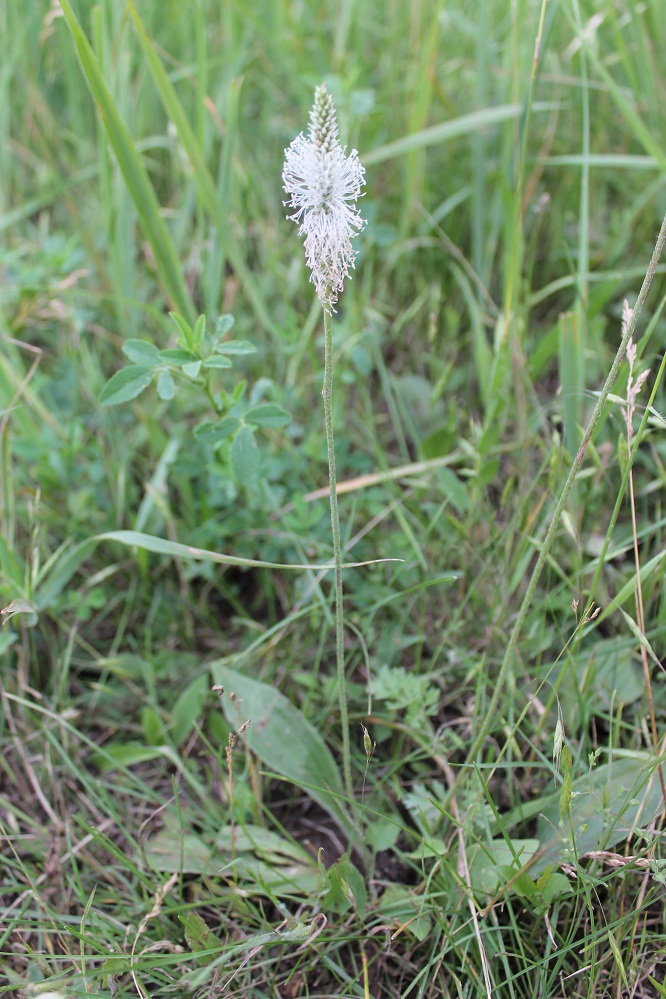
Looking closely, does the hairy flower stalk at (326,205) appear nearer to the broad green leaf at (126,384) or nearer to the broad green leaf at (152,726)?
the broad green leaf at (126,384)

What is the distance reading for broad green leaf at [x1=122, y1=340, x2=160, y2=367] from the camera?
4.89 ft

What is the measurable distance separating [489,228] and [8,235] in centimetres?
156

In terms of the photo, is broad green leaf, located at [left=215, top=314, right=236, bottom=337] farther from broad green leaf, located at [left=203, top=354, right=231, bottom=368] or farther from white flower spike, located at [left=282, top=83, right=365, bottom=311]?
white flower spike, located at [left=282, top=83, right=365, bottom=311]

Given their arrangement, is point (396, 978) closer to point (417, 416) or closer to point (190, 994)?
point (190, 994)

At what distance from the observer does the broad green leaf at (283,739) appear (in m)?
1.48

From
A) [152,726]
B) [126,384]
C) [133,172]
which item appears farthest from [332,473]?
[133,172]

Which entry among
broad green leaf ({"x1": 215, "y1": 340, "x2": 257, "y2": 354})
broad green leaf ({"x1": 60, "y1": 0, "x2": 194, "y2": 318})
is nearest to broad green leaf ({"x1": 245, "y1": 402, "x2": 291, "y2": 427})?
broad green leaf ({"x1": 215, "y1": 340, "x2": 257, "y2": 354})

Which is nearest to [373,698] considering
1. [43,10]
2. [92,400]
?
[92,400]

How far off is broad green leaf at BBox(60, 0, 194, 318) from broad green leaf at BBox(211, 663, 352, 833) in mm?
936

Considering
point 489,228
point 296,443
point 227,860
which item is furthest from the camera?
point 489,228

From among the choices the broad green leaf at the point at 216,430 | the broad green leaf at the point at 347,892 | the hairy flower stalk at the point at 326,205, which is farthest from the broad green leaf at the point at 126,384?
the broad green leaf at the point at 347,892

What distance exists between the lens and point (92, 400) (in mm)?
2197

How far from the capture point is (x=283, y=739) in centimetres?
150

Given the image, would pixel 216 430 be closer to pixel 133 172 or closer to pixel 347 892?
pixel 133 172
